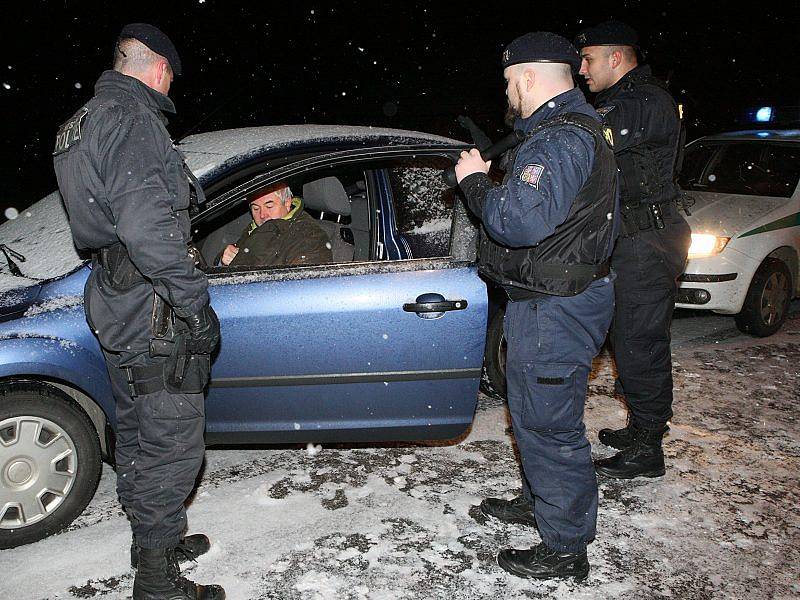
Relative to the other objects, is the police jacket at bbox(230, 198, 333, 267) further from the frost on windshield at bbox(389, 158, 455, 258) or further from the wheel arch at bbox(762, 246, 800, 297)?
the wheel arch at bbox(762, 246, 800, 297)

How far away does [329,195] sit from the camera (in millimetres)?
3646

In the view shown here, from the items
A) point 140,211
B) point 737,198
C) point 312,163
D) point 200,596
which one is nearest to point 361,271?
point 312,163

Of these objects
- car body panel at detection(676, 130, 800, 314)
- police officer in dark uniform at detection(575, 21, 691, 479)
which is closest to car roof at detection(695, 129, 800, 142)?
car body panel at detection(676, 130, 800, 314)

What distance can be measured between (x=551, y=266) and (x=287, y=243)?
1.48 meters

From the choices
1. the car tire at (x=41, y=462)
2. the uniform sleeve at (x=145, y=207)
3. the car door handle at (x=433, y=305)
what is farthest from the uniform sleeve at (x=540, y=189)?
the car tire at (x=41, y=462)

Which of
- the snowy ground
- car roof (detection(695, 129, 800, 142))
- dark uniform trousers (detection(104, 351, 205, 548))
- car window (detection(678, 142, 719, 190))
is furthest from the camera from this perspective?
car window (detection(678, 142, 719, 190))

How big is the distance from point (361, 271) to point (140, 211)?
3.64 ft

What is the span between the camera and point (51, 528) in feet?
9.32

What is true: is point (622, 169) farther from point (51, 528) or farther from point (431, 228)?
point (51, 528)

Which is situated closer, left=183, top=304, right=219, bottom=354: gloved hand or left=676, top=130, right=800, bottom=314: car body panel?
left=183, top=304, right=219, bottom=354: gloved hand

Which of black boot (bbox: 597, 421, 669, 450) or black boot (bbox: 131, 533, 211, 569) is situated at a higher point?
black boot (bbox: 597, 421, 669, 450)

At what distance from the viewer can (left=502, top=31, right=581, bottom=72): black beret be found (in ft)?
7.87

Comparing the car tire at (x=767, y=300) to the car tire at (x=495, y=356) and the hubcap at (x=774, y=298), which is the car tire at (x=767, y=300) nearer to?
the hubcap at (x=774, y=298)

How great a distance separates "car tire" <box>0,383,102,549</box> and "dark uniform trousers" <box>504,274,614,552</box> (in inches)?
66.7
